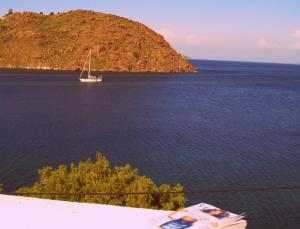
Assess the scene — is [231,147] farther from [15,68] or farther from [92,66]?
[15,68]

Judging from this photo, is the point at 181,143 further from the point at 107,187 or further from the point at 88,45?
the point at 88,45

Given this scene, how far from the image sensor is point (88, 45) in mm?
161125

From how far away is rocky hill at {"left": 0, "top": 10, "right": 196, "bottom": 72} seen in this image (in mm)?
161125

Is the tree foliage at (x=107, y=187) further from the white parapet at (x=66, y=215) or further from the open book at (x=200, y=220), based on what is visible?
the open book at (x=200, y=220)

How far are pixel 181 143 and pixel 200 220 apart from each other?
36.0 meters

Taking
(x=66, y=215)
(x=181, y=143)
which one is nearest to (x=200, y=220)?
(x=66, y=215)

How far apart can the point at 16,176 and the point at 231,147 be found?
21819mm

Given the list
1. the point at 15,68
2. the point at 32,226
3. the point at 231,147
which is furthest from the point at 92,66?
the point at 32,226

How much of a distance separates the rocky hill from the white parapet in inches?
6098

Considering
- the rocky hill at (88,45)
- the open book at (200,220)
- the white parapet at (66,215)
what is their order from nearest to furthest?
the open book at (200,220), the white parapet at (66,215), the rocky hill at (88,45)

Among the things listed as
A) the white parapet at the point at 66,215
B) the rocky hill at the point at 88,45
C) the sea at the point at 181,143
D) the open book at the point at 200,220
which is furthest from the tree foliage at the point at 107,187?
the rocky hill at the point at 88,45

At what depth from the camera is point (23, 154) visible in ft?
110

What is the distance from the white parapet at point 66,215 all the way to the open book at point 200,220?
221mm

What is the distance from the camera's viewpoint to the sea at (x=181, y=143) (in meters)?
25.1
